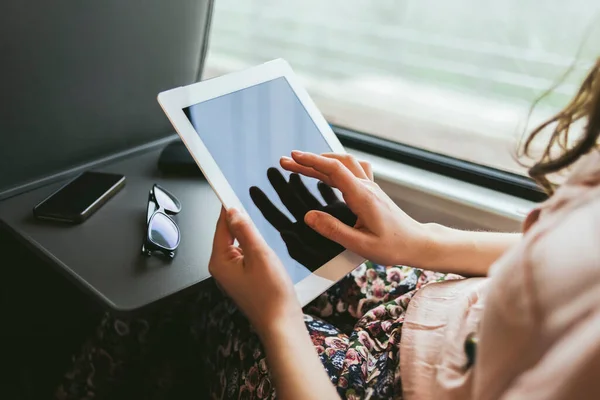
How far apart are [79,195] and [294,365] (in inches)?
16.7

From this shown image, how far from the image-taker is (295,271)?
67 centimetres

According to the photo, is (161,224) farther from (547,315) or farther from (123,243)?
(547,315)

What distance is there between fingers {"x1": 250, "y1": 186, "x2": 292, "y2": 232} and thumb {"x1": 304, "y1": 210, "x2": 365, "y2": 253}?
0.12 feet

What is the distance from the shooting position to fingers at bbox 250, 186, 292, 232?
0.69 m

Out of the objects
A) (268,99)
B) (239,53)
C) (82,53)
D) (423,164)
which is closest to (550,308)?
(268,99)

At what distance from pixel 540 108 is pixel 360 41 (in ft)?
1.70

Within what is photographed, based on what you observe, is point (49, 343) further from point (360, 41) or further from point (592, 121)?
point (360, 41)

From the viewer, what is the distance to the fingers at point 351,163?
2.39 ft

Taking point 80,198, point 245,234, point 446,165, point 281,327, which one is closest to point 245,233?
point 245,234

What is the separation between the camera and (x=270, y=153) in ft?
2.41

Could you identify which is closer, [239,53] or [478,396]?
[478,396]

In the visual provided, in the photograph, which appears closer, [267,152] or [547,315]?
[547,315]

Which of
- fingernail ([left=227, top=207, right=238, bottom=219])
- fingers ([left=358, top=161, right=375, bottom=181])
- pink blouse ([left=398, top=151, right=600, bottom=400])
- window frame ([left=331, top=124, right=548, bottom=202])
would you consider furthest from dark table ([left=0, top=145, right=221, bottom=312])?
window frame ([left=331, top=124, right=548, bottom=202])

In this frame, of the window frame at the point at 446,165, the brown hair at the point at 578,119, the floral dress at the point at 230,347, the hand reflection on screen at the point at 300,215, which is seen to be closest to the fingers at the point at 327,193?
the hand reflection on screen at the point at 300,215
